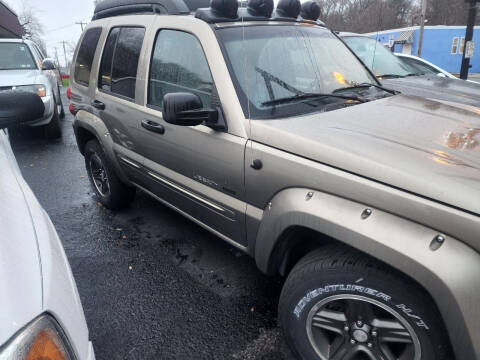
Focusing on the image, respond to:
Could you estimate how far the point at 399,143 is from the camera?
172 cm

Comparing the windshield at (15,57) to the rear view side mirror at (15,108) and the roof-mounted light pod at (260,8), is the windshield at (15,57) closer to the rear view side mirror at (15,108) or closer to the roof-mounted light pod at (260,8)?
the roof-mounted light pod at (260,8)

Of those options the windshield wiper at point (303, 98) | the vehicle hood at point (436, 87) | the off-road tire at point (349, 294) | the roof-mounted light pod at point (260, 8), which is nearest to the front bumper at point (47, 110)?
the roof-mounted light pod at point (260, 8)

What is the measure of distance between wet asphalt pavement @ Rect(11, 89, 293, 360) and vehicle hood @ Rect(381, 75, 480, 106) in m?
2.69

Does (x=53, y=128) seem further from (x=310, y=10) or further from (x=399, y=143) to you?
(x=399, y=143)

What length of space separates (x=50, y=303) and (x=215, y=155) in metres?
1.36

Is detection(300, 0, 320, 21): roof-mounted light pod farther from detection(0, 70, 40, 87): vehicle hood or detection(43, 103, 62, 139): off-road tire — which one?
detection(43, 103, 62, 139): off-road tire

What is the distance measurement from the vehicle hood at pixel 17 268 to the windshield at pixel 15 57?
278 inches

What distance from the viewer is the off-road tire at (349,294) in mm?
1528

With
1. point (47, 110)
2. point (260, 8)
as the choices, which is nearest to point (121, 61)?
point (260, 8)

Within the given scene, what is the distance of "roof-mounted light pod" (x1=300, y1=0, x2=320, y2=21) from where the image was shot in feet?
11.1

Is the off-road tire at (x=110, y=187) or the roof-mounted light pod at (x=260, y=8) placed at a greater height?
the roof-mounted light pod at (x=260, y=8)

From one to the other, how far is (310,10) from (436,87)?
228 cm

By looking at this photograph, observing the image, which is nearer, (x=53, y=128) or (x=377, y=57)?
(x=377, y=57)

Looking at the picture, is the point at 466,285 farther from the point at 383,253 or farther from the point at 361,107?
the point at 361,107
